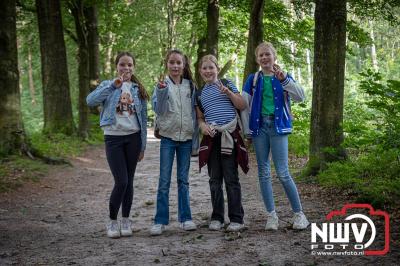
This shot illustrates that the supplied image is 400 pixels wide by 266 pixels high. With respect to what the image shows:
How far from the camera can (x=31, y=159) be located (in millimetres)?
11258

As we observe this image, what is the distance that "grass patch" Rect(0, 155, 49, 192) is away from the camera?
9.20m

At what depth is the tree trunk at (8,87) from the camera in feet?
34.6

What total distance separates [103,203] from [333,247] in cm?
486

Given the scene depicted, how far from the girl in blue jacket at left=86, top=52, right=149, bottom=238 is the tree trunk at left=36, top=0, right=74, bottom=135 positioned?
11648 millimetres

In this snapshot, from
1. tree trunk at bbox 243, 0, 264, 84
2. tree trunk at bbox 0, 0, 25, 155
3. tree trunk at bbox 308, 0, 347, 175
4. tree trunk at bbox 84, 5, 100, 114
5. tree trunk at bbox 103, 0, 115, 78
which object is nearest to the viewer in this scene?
tree trunk at bbox 308, 0, 347, 175

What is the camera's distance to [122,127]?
5.46 m

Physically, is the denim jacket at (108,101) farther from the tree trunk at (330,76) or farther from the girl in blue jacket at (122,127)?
the tree trunk at (330,76)

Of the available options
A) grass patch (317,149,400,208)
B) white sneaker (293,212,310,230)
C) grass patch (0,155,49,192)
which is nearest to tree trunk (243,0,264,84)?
grass patch (317,149,400,208)

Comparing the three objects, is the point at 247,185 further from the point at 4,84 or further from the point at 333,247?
the point at 4,84

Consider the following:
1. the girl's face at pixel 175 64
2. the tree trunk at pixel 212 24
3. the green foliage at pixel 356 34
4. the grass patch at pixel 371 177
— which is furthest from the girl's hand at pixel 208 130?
the tree trunk at pixel 212 24

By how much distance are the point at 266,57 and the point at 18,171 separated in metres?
6.87

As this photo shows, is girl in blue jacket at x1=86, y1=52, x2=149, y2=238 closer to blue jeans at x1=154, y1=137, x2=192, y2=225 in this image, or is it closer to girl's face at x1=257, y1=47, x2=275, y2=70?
blue jeans at x1=154, y1=137, x2=192, y2=225

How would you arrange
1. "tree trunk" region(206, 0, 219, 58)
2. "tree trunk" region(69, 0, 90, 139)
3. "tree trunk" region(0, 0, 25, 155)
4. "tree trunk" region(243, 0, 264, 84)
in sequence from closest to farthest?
1. "tree trunk" region(0, 0, 25, 155)
2. "tree trunk" region(243, 0, 264, 84)
3. "tree trunk" region(206, 0, 219, 58)
4. "tree trunk" region(69, 0, 90, 139)

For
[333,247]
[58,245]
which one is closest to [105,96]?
[58,245]
